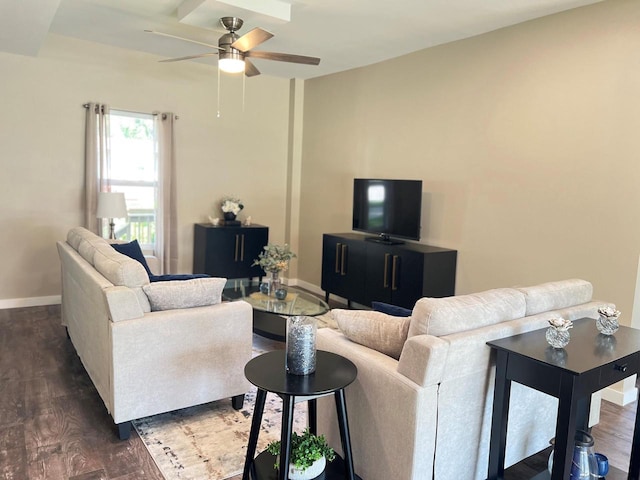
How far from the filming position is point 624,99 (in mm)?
3369

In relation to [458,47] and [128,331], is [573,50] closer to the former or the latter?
[458,47]

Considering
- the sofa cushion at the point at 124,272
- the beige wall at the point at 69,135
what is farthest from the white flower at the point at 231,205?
the sofa cushion at the point at 124,272

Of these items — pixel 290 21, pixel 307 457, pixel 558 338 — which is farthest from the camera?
pixel 290 21

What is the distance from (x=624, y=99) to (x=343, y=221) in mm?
3387

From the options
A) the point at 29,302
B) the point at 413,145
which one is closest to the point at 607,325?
the point at 413,145

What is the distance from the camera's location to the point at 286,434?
1.89 meters

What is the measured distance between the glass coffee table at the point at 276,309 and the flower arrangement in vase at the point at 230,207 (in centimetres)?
187

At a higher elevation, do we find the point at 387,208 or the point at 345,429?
the point at 387,208

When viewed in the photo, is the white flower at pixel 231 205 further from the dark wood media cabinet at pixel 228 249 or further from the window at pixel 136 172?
the window at pixel 136 172

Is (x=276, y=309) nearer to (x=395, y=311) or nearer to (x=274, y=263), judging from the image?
(x=274, y=263)

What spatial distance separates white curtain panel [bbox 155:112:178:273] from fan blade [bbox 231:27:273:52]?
237 cm

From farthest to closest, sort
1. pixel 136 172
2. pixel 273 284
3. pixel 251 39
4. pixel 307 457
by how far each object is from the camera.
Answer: pixel 136 172
pixel 273 284
pixel 251 39
pixel 307 457

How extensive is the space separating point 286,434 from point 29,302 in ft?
15.1

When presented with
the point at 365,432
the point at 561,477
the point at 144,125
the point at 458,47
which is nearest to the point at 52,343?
the point at 144,125
